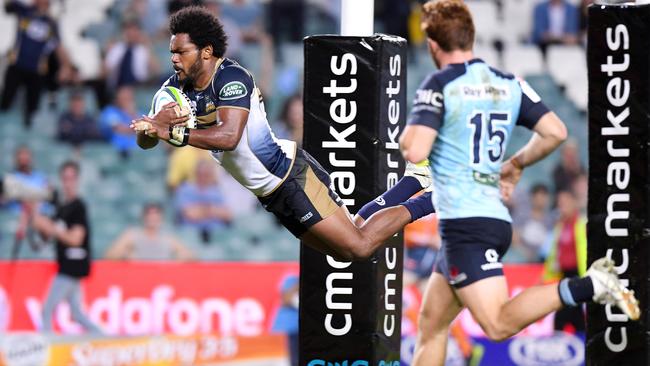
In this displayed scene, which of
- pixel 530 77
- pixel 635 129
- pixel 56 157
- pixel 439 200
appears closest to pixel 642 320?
pixel 635 129

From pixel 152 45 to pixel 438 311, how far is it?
7926 millimetres

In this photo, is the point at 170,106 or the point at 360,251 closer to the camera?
the point at 170,106

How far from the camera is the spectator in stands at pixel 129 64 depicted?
1386cm

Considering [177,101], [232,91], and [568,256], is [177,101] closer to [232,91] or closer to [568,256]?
[232,91]

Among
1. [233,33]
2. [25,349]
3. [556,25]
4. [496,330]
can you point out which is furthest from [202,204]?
[496,330]

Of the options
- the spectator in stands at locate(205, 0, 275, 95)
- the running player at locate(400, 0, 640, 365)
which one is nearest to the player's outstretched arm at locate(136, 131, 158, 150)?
the running player at locate(400, 0, 640, 365)

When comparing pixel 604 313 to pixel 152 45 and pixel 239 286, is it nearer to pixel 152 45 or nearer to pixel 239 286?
pixel 239 286

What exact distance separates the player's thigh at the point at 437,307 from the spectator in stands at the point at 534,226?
19.8 feet

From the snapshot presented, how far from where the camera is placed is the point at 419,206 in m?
7.64

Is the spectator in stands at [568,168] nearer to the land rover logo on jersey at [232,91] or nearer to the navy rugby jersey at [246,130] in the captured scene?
the navy rugby jersey at [246,130]

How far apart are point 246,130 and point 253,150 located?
0.12 metres

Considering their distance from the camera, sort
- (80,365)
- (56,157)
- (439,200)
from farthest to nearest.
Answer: (56,157), (80,365), (439,200)

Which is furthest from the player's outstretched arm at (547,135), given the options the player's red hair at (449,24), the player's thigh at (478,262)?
the player's red hair at (449,24)

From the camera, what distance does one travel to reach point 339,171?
798 cm
